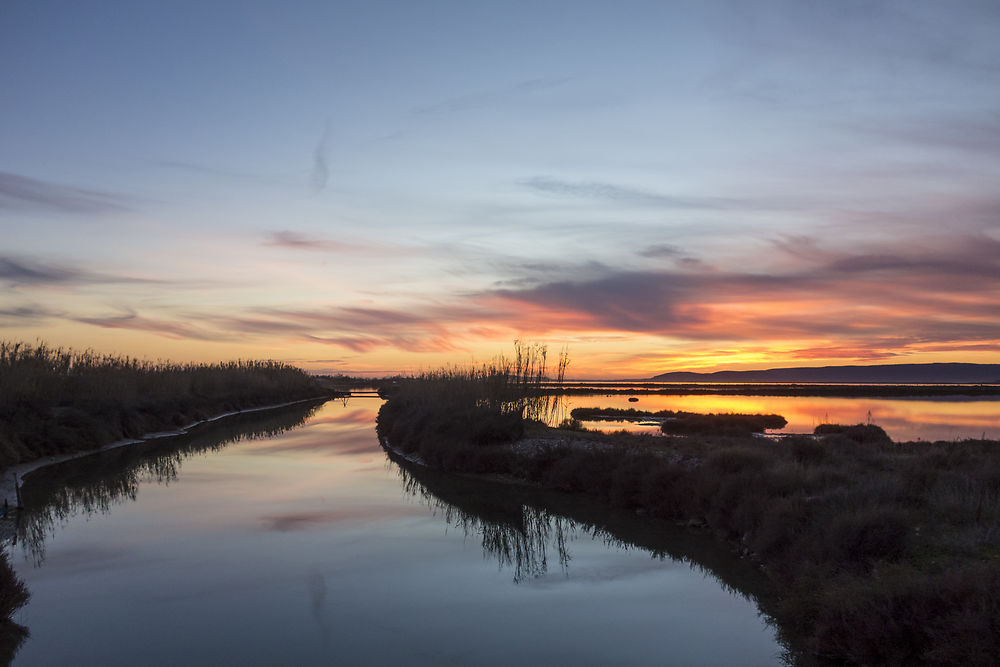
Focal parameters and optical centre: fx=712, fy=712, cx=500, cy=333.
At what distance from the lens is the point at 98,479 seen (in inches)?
690

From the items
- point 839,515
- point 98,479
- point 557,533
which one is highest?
point 839,515

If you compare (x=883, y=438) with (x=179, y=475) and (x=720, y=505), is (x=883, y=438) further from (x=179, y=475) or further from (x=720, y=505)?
(x=179, y=475)

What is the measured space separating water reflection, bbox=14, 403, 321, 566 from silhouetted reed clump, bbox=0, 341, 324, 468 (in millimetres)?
997

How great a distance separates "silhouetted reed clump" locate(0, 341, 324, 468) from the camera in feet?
68.8

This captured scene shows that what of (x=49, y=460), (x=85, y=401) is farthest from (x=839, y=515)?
(x=85, y=401)

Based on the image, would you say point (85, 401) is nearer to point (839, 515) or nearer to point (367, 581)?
point (367, 581)

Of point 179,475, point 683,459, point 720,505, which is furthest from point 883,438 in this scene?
point 179,475

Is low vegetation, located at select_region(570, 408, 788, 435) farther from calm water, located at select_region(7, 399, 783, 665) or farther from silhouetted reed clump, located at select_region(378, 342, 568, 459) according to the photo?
calm water, located at select_region(7, 399, 783, 665)

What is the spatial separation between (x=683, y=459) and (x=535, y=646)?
Answer: 27.6ft

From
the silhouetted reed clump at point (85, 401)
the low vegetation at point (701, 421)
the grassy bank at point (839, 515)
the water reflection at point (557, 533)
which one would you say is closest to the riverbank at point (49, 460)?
the silhouetted reed clump at point (85, 401)

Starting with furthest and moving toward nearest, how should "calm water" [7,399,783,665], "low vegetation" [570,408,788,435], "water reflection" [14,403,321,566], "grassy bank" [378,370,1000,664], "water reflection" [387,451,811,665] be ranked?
"low vegetation" [570,408,788,435], "water reflection" [14,403,321,566], "water reflection" [387,451,811,665], "calm water" [7,399,783,665], "grassy bank" [378,370,1000,664]

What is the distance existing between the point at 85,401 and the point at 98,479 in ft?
33.1

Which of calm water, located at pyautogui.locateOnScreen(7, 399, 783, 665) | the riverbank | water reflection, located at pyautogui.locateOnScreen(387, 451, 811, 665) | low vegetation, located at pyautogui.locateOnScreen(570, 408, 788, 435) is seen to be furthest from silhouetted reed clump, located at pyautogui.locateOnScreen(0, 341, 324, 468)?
low vegetation, located at pyautogui.locateOnScreen(570, 408, 788, 435)

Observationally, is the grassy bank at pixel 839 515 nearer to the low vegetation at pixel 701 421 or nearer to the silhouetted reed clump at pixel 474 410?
the silhouetted reed clump at pixel 474 410
